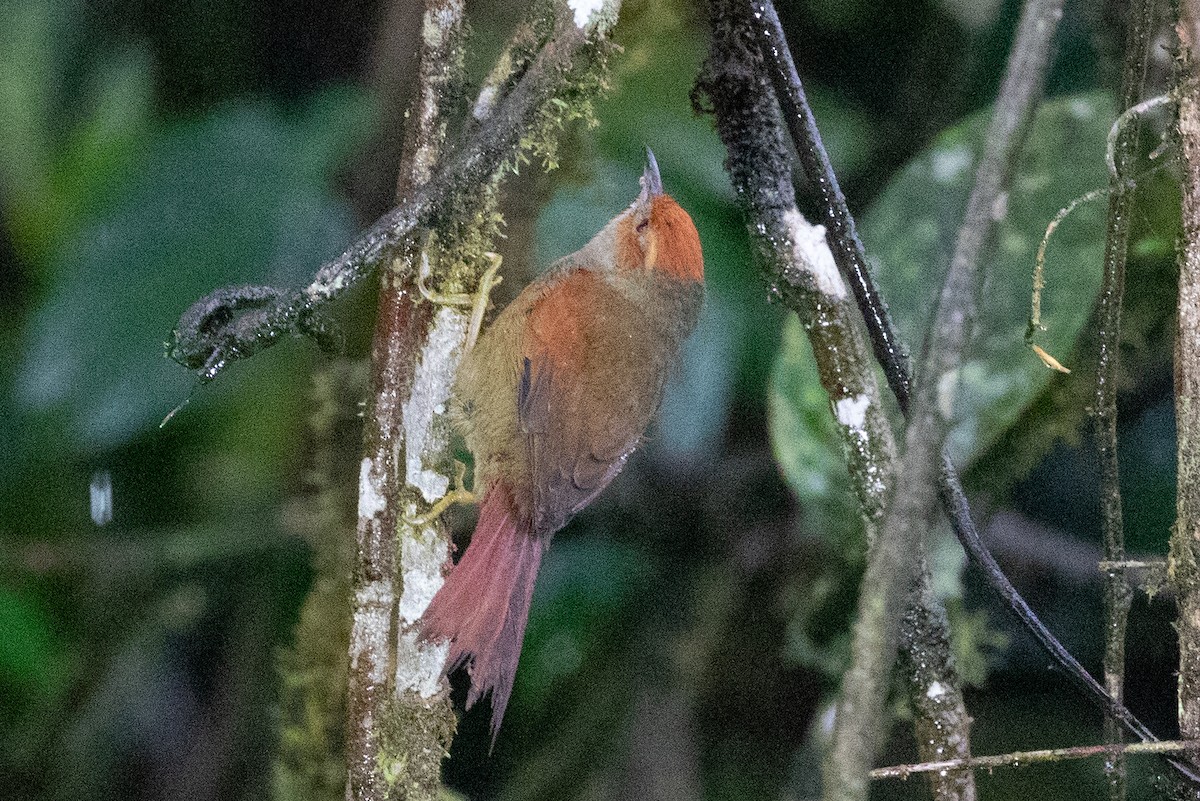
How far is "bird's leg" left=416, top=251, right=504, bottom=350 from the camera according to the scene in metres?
1.38

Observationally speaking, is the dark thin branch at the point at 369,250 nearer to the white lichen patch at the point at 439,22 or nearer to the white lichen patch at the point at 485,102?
the white lichen patch at the point at 485,102

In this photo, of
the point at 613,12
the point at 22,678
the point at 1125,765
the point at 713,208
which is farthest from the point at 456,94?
the point at 1125,765

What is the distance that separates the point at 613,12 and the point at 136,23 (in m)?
0.88

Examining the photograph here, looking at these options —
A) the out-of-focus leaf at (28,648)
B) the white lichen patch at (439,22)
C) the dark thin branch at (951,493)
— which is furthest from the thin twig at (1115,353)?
the out-of-focus leaf at (28,648)

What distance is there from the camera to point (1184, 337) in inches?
45.7

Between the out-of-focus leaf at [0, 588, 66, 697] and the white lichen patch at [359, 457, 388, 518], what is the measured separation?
2.51ft

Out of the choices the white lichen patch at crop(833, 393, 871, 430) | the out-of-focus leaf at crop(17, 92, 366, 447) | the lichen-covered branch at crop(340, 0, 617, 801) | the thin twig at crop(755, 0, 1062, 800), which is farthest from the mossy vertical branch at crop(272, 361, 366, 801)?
the thin twig at crop(755, 0, 1062, 800)

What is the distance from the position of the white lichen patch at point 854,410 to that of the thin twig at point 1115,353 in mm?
366

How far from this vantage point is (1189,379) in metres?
1.15

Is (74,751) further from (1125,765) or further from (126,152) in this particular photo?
(1125,765)

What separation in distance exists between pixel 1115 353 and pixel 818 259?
1.47ft

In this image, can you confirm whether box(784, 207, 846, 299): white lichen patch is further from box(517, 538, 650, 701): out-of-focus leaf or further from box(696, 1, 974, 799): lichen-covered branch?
box(517, 538, 650, 701): out-of-focus leaf

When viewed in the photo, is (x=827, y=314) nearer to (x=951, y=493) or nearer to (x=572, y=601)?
(x=951, y=493)

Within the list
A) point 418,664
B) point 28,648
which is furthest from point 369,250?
point 28,648
